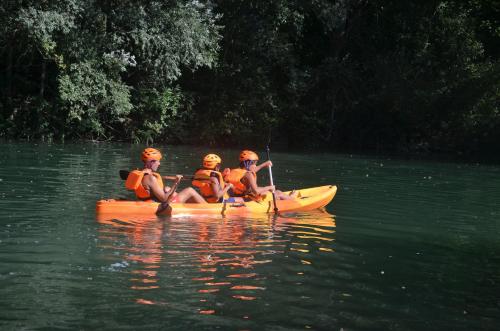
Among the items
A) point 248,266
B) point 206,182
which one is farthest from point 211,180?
point 248,266

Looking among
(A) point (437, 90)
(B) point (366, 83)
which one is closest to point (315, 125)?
(B) point (366, 83)

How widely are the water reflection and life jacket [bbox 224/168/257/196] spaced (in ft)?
3.11

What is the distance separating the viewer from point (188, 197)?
38.6 feet

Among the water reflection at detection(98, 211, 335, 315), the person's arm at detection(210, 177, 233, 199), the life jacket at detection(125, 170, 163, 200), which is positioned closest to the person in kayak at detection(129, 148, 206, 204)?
the life jacket at detection(125, 170, 163, 200)

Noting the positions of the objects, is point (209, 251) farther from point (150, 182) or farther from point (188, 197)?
point (188, 197)

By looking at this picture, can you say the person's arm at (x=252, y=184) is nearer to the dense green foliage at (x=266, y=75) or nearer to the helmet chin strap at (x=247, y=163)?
the helmet chin strap at (x=247, y=163)

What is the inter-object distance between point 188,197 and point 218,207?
0.50 m

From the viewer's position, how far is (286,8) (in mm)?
30078

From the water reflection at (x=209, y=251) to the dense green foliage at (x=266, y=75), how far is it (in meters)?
16.6

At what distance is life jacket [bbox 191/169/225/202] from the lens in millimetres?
11859

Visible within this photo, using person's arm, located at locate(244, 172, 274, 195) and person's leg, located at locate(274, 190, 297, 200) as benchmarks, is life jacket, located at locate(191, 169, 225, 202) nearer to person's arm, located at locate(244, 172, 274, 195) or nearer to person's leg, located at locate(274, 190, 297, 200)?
person's arm, located at locate(244, 172, 274, 195)

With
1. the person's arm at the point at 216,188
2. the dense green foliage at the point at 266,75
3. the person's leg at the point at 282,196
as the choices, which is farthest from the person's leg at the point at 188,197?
the dense green foliage at the point at 266,75

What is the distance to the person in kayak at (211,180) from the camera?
38.9ft

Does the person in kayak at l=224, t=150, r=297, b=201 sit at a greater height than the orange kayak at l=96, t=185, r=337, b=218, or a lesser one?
greater
